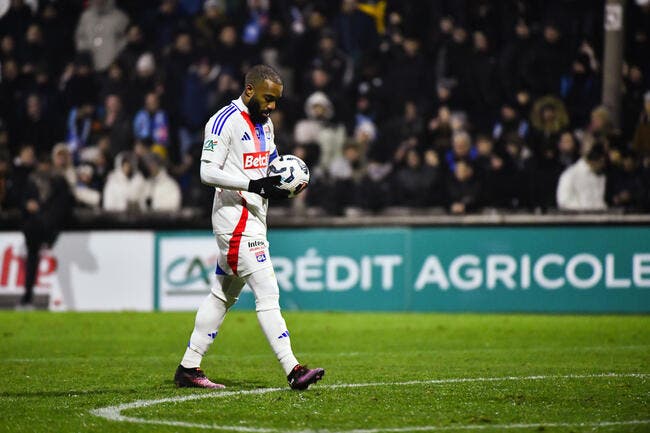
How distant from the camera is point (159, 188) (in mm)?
17719

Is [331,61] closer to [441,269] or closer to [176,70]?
[176,70]

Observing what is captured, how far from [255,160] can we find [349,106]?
10.5 metres

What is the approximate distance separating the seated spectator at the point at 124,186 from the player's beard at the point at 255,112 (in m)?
9.63

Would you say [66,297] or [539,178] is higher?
[539,178]

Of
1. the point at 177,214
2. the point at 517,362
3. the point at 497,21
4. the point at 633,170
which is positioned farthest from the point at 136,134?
the point at 517,362

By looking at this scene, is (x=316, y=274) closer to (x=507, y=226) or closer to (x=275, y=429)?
(x=507, y=226)

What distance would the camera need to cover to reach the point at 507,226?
53.0 ft

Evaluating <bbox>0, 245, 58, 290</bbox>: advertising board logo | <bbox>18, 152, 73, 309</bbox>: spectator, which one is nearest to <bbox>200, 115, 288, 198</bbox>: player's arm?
<bbox>18, 152, 73, 309</bbox>: spectator

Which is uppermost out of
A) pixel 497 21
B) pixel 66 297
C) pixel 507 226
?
pixel 497 21

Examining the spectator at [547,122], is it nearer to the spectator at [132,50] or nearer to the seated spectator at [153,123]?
the seated spectator at [153,123]

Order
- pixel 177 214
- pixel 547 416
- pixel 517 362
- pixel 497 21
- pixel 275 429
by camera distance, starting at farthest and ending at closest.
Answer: pixel 497 21
pixel 177 214
pixel 517 362
pixel 547 416
pixel 275 429

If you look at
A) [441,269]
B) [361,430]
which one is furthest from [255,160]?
[441,269]

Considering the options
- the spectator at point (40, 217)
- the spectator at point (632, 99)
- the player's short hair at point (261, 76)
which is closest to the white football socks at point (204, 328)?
the player's short hair at point (261, 76)

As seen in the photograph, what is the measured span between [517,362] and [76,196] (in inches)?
383
